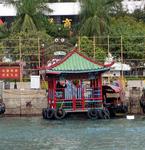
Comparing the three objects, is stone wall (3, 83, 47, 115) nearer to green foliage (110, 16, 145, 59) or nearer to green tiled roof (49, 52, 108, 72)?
green tiled roof (49, 52, 108, 72)

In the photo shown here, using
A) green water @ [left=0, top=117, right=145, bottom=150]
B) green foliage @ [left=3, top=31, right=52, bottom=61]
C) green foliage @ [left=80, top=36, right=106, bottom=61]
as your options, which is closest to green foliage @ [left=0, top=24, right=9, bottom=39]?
green foliage @ [left=3, top=31, right=52, bottom=61]

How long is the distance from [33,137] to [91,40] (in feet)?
86.1

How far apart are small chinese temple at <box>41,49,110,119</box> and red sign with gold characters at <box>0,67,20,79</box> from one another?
4.26 meters

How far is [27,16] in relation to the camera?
64312mm

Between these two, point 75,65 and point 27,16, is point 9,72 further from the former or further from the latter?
point 27,16

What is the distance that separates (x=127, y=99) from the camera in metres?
48.2

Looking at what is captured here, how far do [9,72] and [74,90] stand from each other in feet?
20.6

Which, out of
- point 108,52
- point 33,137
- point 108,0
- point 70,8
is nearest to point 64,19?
point 70,8

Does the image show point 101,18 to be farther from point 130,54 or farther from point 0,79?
point 0,79

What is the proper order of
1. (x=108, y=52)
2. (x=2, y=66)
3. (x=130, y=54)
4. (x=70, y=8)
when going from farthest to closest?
(x=70, y=8) → (x=130, y=54) → (x=108, y=52) → (x=2, y=66)

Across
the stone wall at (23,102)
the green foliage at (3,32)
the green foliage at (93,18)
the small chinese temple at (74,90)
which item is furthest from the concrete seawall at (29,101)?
the green foliage at (3,32)

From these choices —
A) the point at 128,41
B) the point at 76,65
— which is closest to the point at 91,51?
the point at 128,41

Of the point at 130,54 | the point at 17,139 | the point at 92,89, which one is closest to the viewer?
the point at 17,139

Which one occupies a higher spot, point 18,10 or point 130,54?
point 18,10
